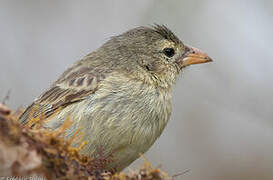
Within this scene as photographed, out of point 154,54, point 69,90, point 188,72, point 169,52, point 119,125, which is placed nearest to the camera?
point 119,125

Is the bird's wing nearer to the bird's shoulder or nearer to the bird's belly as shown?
the bird's shoulder

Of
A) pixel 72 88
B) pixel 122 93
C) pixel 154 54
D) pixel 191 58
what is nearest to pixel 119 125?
pixel 122 93

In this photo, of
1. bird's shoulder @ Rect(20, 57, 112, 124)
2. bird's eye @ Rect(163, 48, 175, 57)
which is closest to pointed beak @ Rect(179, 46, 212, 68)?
bird's eye @ Rect(163, 48, 175, 57)

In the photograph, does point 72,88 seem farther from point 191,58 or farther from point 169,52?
point 191,58

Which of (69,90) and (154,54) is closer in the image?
(69,90)

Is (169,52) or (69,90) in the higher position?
(169,52)

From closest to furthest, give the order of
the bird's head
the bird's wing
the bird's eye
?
the bird's wing → the bird's head → the bird's eye

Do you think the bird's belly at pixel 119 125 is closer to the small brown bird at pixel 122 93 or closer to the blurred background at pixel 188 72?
the small brown bird at pixel 122 93
